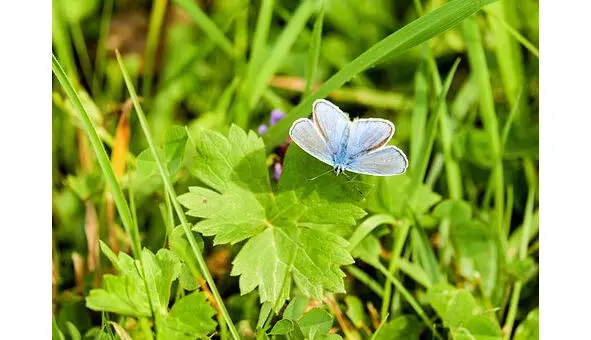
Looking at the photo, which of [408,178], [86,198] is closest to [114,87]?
[86,198]

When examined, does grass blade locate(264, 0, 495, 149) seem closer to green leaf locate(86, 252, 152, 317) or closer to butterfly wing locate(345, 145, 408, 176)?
butterfly wing locate(345, 145, 408, 176)

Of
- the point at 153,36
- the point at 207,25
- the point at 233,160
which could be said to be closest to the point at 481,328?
the point at 233,160

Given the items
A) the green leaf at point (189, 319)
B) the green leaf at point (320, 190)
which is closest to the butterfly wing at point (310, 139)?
the green leaf at point (320, 190)

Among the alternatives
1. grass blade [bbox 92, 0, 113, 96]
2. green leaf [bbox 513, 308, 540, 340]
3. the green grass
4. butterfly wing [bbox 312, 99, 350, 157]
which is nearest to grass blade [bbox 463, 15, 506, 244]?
the green grass

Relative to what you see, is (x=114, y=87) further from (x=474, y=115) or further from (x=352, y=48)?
(x=474, y=115)

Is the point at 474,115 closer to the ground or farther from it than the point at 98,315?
farther from it

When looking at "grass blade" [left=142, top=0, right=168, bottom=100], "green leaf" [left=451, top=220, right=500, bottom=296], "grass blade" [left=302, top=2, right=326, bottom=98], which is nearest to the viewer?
"grass blade" [left=302, top=2, right=326, bottom=98]

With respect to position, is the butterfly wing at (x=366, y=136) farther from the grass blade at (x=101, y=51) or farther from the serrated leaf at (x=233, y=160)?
the grass blade at (x=101, y=51)
